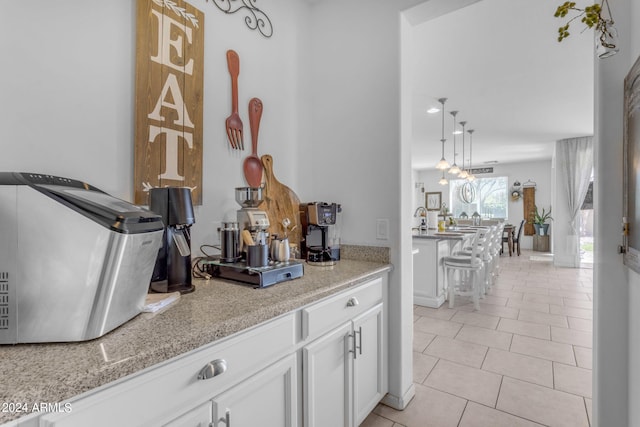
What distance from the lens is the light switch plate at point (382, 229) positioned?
188 cm

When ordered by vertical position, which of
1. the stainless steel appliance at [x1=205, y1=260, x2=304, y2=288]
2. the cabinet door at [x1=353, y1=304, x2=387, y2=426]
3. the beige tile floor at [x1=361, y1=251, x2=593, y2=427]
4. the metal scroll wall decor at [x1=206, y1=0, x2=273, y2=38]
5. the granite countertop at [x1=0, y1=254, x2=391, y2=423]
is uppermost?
the metal scroll wall decor at [x1=206, y1=0, x2=273, y2=38]

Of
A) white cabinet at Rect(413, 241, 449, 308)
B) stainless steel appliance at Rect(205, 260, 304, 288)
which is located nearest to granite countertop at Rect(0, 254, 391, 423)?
stainless steel appliance at Rect(205, 260, 304, 288)

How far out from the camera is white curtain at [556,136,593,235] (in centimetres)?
624

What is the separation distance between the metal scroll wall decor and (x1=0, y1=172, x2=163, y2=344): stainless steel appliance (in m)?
1.44

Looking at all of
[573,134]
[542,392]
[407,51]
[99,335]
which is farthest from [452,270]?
[573,134]

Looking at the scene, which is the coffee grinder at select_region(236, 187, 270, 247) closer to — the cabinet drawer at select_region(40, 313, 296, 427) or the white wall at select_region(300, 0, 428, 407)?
the cabinet drawer at select_region(40, 313, 296, 427)

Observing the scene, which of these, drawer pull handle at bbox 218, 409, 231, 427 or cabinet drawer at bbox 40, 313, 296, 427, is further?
drawer pull handle at bbox 218, 409, 231, 427

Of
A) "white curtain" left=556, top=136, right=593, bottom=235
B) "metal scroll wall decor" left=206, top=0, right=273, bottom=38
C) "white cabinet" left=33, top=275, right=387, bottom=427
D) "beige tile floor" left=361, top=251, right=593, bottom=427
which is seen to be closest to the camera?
"white cabinet" left=33, top=275, right=387, bottom=427

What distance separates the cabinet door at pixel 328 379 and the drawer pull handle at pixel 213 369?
0.40m

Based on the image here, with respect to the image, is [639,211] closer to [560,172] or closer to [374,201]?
[374,201]

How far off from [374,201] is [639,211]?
1.15m

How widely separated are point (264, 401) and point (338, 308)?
488 millimetres

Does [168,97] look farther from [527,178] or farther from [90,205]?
[527,178]

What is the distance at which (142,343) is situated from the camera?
74 centimetres
